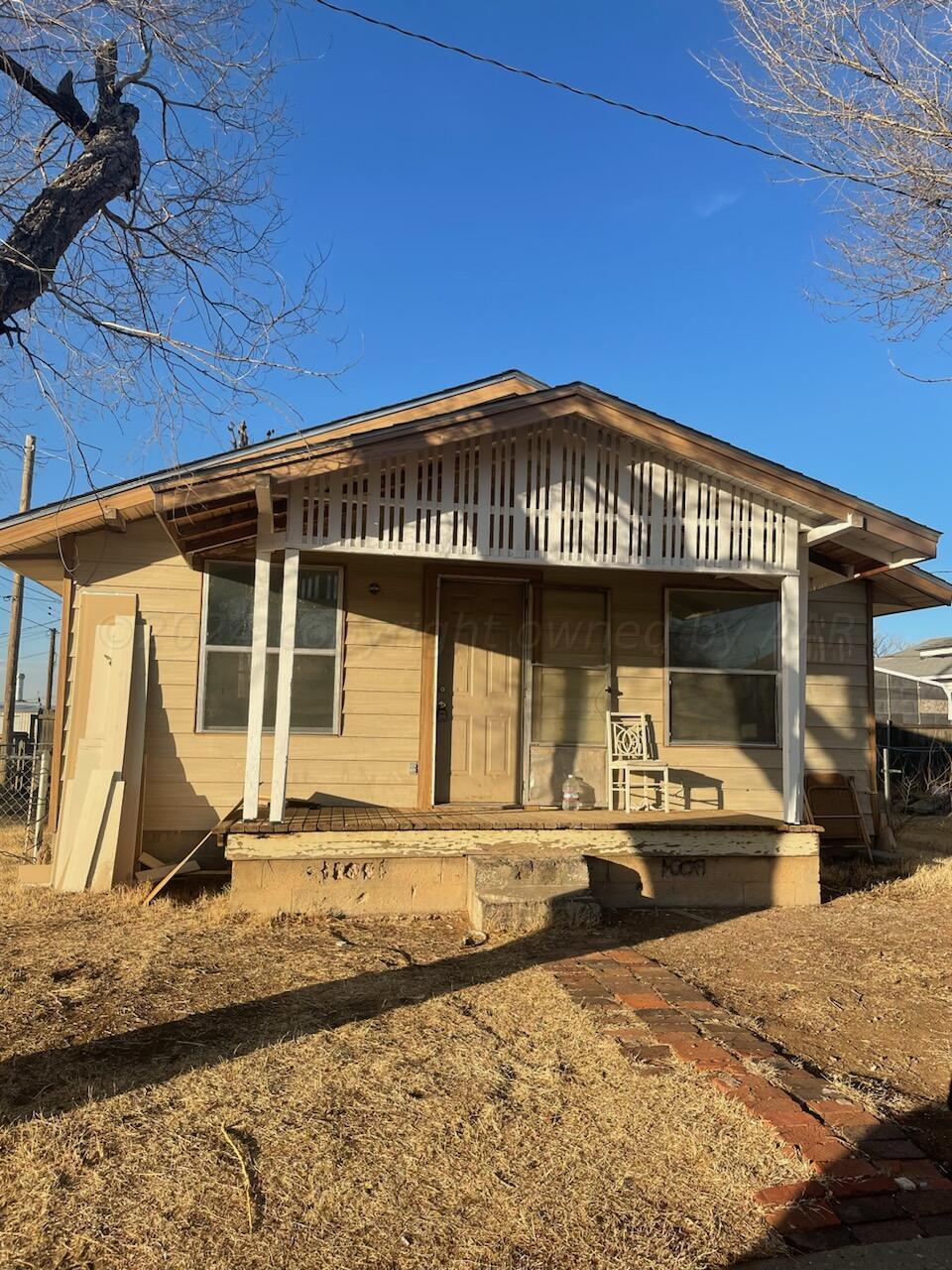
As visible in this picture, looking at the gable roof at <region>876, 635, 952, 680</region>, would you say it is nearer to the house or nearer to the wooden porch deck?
the house

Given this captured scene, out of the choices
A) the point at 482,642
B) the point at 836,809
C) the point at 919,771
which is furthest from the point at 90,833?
the point at 919,771

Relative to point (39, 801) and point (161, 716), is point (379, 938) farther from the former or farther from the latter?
point (39, 801)

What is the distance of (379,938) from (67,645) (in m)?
3.90

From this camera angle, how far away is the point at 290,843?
5922mm

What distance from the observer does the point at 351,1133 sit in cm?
283

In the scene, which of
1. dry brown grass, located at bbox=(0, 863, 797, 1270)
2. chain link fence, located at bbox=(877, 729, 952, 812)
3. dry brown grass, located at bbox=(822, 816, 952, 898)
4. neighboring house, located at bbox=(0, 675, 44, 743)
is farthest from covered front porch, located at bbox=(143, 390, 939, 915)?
neighboring house, located at bbox=(0, 675, 44, 743)

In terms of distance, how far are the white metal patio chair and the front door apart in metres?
0.84

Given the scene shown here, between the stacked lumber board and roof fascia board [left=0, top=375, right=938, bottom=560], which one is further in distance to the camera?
the stacked lumber board

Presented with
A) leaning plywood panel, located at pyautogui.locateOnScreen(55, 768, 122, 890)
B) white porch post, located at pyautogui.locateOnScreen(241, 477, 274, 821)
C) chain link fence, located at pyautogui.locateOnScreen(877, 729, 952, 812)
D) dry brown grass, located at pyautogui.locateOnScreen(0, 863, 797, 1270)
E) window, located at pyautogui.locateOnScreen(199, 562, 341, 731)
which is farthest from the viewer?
chain link fence, located at pyautogui.locateOnScreen(877, 729, 952, 812)

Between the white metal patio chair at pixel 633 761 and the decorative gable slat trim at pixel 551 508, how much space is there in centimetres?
193

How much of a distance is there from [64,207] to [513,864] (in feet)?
14.1

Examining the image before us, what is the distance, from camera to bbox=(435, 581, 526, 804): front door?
7941mm

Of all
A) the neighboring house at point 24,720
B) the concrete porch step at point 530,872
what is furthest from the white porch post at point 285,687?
the neighboring house at point 24,720

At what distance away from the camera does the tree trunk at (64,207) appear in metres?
3.59
